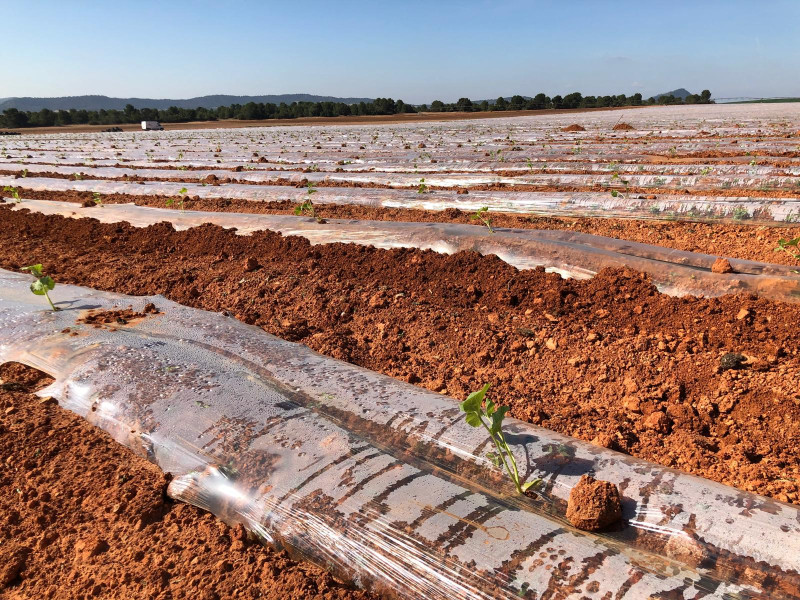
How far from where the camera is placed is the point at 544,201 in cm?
696

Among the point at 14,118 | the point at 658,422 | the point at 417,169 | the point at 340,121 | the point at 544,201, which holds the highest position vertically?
the point at 14,118

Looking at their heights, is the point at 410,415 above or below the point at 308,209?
below

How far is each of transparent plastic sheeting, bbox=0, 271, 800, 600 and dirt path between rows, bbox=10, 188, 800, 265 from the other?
4086 mm

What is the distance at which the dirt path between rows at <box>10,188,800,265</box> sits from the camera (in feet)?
17.1

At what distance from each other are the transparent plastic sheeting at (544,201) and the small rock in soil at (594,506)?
221 inches

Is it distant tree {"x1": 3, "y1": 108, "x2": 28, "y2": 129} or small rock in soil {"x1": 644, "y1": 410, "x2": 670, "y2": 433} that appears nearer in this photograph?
small rock in soil {"x1": 644, "y1": 410, "x2": 670, "y2": 433}

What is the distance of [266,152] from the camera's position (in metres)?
16.4

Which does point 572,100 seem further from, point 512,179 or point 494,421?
point 494,421

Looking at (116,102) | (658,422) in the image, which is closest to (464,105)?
(658,422)

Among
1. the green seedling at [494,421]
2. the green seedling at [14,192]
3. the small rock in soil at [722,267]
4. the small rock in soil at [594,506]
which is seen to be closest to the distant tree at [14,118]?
the green seedling at [14,192]

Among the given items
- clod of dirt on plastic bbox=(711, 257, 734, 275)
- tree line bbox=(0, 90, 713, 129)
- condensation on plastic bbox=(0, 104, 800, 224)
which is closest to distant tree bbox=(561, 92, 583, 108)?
tree line bbox=(0, 90, 713, 129)

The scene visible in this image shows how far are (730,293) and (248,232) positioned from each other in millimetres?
4923

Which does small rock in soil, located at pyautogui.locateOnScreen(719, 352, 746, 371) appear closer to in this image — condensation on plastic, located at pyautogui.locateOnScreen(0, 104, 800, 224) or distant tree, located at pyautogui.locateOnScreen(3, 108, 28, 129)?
condensation on plastic, located at pyautogui.locateOnScreen(0, 104, 800, 224)

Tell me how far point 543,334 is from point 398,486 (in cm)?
191
